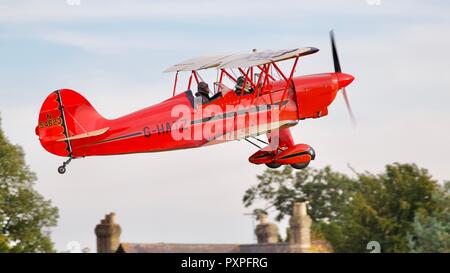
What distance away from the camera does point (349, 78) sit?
18.9m

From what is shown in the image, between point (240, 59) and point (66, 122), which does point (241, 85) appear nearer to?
point (240, 59)

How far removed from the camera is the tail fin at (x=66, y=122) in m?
15.7

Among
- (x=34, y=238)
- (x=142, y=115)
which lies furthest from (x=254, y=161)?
(x=34, y=238)

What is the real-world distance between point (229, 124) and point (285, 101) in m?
1.63

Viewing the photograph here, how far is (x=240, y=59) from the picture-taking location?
1722 centimetres

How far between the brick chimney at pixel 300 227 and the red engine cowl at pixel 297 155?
33.2 metres

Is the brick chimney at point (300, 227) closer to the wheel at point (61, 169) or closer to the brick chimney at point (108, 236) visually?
the brick chimney at point (108, 236)

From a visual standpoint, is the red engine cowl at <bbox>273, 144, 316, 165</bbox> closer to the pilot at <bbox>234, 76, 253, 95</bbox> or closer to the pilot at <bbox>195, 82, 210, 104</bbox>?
the pilot at <bbox>234, 76, 253, 95</bbox>

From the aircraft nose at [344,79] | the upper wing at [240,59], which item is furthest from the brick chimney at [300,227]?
the upper wing at [240,59]

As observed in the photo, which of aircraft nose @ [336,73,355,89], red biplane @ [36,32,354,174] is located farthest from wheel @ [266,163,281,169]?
aircraft nose @ [336,73,355,89]

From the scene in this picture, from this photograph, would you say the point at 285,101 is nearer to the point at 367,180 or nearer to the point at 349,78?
the point at 349,78

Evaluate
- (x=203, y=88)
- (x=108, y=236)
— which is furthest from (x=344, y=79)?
(x=108, y=236)

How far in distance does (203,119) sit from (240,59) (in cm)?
162

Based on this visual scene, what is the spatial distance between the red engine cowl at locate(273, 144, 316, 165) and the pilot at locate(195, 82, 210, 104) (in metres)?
1.52
